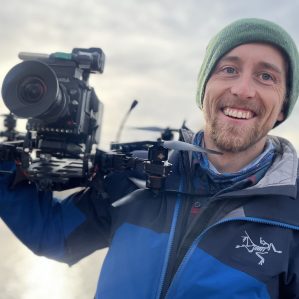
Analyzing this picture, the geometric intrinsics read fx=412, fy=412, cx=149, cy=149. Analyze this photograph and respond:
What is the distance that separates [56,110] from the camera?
2.13 meters

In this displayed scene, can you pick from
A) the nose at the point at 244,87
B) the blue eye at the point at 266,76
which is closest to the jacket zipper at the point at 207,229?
the nose at the point at 244,87

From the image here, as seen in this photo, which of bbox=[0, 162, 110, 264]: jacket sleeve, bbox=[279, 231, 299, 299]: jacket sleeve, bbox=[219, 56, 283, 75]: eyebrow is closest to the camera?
bbox=[279, 231, 299, 299]: jacket sleeve

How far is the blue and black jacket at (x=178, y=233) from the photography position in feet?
6.85

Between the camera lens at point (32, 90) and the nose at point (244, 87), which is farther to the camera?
the nose at point (244, 87)

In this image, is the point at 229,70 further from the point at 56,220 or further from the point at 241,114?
the point at 56,220

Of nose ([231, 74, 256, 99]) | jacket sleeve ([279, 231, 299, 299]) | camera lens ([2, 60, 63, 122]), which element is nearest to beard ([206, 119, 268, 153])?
nose ([231, 74, 256, 99])

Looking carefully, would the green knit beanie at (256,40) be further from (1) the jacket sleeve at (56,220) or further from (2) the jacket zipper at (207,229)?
(1) the jacket sleeve at (56,220)

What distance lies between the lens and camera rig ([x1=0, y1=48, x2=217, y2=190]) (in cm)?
212

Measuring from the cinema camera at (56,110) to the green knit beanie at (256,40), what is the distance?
0.74m

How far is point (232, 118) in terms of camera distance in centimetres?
246

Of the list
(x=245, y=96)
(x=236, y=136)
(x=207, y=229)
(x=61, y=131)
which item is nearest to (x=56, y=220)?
(x=61, y=131)

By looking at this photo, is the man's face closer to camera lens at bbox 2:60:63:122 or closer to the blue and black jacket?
the blue and black jacket

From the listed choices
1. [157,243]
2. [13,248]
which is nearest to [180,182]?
[157,243]

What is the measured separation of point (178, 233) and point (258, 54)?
119 cm
